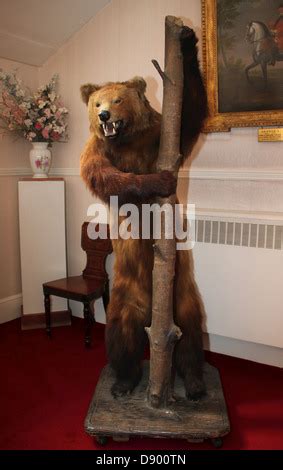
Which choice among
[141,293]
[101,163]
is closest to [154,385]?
[141,293]

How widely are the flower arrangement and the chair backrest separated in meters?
0.73

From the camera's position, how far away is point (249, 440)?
174cm

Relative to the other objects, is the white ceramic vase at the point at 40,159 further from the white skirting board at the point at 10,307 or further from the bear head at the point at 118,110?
the bear head at the point at 118,110

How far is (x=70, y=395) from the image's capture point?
2.11m

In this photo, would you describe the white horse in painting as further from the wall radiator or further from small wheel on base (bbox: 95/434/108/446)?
small wheel on base (bbox: 95/434/108/446)

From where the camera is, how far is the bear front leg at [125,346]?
1766mm

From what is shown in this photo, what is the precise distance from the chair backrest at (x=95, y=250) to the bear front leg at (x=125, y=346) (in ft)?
3.45

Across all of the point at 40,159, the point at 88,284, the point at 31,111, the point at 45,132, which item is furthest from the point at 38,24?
the point at 88,284

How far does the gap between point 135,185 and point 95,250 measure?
1481 mm

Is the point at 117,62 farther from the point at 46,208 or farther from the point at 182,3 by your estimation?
the point at 46,208

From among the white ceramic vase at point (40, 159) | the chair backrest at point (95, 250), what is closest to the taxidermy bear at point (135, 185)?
the chair backrest at point (95, 250)

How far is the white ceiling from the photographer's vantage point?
2.50m

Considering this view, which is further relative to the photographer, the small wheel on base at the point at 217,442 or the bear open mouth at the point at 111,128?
the small wheel on base at the point at 217,442

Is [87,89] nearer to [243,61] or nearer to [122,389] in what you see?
[243,61]
